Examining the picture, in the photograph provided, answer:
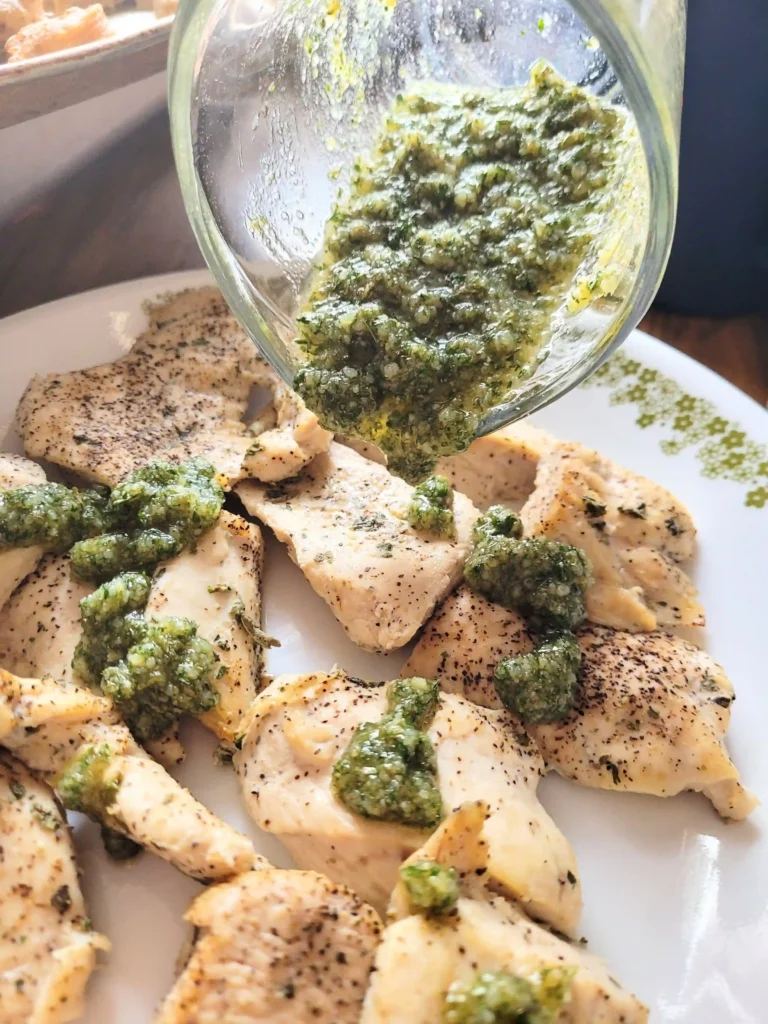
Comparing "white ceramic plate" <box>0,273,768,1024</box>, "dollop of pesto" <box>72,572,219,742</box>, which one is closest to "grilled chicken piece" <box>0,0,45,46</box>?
"white ceramic plate" <box>0,273,768,1024</box>

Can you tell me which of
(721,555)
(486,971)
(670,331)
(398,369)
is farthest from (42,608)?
(670,331)

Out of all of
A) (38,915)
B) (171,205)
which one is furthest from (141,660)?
(171,205)

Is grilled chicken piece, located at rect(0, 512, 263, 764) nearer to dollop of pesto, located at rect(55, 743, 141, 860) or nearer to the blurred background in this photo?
dollop of pesto, located at rect(55, 743, 141, 860)

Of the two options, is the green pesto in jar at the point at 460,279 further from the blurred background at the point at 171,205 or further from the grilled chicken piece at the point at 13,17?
the grilled chicken piece at the point at 13,17

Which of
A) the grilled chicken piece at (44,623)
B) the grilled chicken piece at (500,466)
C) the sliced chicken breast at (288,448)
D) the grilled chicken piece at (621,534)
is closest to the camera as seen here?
the grilled chicken piece at (44,623)

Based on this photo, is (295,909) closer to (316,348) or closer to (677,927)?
(677,927)

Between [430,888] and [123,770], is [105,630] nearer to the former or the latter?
[123,770]

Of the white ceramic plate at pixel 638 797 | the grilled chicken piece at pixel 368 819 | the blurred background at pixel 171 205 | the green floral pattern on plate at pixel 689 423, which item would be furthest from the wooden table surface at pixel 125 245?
the grilled chicken piece at pixel 368 819
